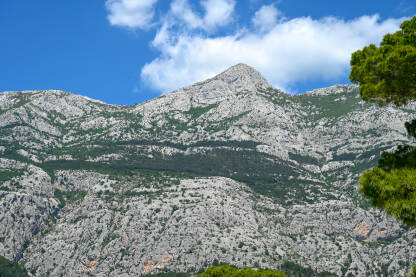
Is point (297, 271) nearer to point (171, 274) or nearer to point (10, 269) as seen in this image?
point (171, 274)

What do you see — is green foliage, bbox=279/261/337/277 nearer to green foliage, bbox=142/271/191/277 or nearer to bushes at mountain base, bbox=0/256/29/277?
green foliage, bbox=142/271/191/277

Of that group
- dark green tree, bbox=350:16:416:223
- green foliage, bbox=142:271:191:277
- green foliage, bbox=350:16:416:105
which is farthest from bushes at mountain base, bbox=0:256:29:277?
green foliage, bbox=350:16:416:105

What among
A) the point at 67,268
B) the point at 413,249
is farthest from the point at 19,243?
the point at 413,249

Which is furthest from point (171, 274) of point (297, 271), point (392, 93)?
point (392, 93)

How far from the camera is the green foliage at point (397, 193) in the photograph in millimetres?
19562

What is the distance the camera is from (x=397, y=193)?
2002cm

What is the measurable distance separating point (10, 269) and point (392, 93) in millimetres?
179582

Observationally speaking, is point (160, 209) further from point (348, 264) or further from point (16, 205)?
point (348, 264)

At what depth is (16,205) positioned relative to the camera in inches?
7721

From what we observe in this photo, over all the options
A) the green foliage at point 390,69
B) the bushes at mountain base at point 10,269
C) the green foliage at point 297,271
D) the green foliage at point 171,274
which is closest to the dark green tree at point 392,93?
the green foliage at point 390,69

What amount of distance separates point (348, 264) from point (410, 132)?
156251 mm

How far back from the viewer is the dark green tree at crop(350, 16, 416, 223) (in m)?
19.9

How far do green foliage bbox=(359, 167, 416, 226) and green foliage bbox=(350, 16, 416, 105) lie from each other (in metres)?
6.08

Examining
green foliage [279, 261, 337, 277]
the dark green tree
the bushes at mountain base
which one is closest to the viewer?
the dark green tree
